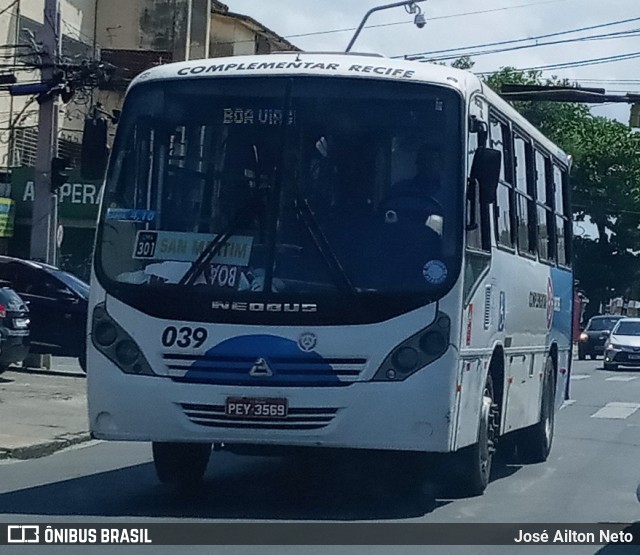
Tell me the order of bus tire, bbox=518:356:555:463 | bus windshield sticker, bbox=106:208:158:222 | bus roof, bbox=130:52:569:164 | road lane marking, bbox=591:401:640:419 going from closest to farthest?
bus windshield sticker, bbox=106:208:158:222 → bus roof, bbox=130:52:569:164 → bus tire, bbox=518:356:555:463 → road lane marking, bbox=591:401:640:419

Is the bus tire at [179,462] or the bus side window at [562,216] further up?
the bus side window at [562,216]

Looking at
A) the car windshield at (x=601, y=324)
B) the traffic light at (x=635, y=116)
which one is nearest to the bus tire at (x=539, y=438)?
the traffic light at (x=635, y=116)

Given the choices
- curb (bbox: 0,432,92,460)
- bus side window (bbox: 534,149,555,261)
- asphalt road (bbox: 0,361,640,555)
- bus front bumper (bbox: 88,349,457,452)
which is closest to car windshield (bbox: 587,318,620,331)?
asphalt road (bbox: 0,361,640,555)

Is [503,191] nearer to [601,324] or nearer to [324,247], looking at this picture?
[324,247]

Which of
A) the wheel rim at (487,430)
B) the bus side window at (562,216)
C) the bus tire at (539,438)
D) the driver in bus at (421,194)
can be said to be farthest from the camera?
the bus side window at (562,216)

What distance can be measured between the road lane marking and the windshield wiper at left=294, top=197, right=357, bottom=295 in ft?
40.8

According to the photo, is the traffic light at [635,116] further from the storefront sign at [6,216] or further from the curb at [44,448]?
the storefront sign at [6,216]

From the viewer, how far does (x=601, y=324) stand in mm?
49719

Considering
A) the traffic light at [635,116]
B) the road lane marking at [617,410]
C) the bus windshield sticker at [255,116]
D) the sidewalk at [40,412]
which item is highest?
the traffic light at [635,116]

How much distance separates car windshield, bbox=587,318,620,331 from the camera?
4925cm

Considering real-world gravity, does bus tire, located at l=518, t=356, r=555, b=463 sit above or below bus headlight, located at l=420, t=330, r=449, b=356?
below

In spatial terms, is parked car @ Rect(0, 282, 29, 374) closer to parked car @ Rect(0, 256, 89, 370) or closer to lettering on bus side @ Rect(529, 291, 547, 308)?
parked car @ Rect(0, 256, 89, 370)

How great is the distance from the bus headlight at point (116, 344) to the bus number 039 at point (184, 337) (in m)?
0.22

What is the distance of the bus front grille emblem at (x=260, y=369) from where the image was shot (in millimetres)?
9641
